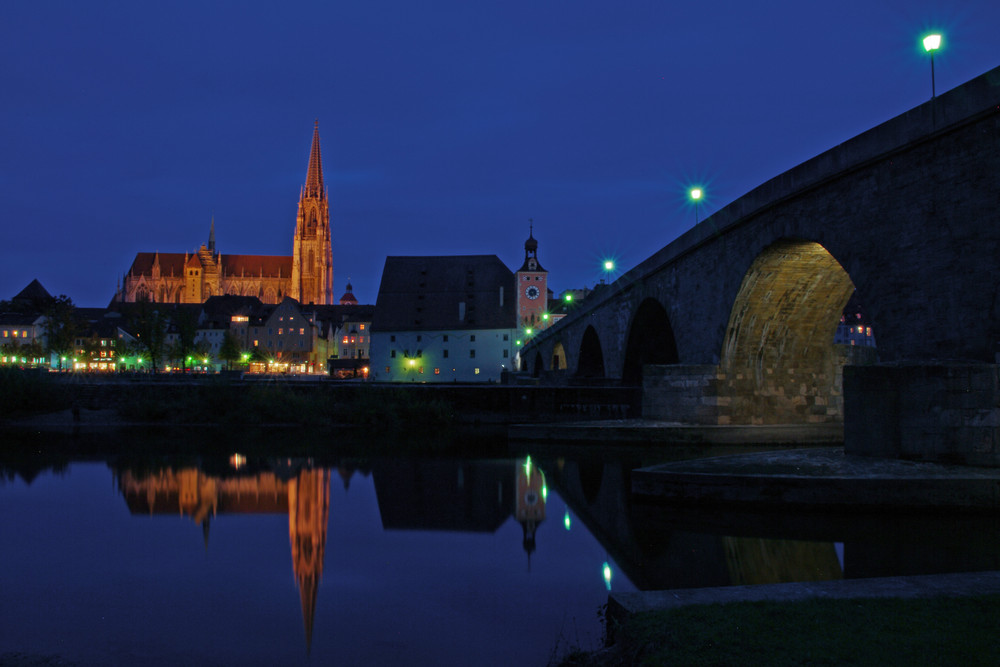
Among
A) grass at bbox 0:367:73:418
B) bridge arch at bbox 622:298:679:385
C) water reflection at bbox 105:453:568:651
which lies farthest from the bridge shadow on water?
grass at bbox 0:367:73:418

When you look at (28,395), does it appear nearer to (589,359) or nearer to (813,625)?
(589,359)

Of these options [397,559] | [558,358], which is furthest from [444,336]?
[397,559]

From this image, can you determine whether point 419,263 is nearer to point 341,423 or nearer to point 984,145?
point 341,423

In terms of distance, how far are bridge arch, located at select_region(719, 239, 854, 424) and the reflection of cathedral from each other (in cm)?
1369

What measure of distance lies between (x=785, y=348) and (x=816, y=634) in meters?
20.8

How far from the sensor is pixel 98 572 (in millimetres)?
10398

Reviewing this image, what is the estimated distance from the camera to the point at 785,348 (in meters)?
24.6

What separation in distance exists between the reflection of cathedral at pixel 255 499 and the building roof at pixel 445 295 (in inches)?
2733

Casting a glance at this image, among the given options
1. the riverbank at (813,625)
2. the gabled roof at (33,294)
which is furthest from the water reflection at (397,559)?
the gabled roof at (33,294)

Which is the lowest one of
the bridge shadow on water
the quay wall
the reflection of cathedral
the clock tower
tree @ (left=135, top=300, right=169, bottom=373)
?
the reflection of cathedral

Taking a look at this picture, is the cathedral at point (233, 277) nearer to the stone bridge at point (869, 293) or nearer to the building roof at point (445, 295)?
the building roof at point (445, 295)

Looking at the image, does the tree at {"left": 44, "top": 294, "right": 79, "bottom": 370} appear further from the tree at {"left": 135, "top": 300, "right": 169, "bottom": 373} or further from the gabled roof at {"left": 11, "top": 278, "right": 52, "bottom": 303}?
the gabled roof at {"left": 11, "top": 278, "right": 52, "bottom": 303}

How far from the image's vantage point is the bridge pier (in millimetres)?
→ 12383

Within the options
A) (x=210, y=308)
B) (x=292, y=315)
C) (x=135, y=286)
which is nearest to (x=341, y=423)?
(x=292, y=315)
